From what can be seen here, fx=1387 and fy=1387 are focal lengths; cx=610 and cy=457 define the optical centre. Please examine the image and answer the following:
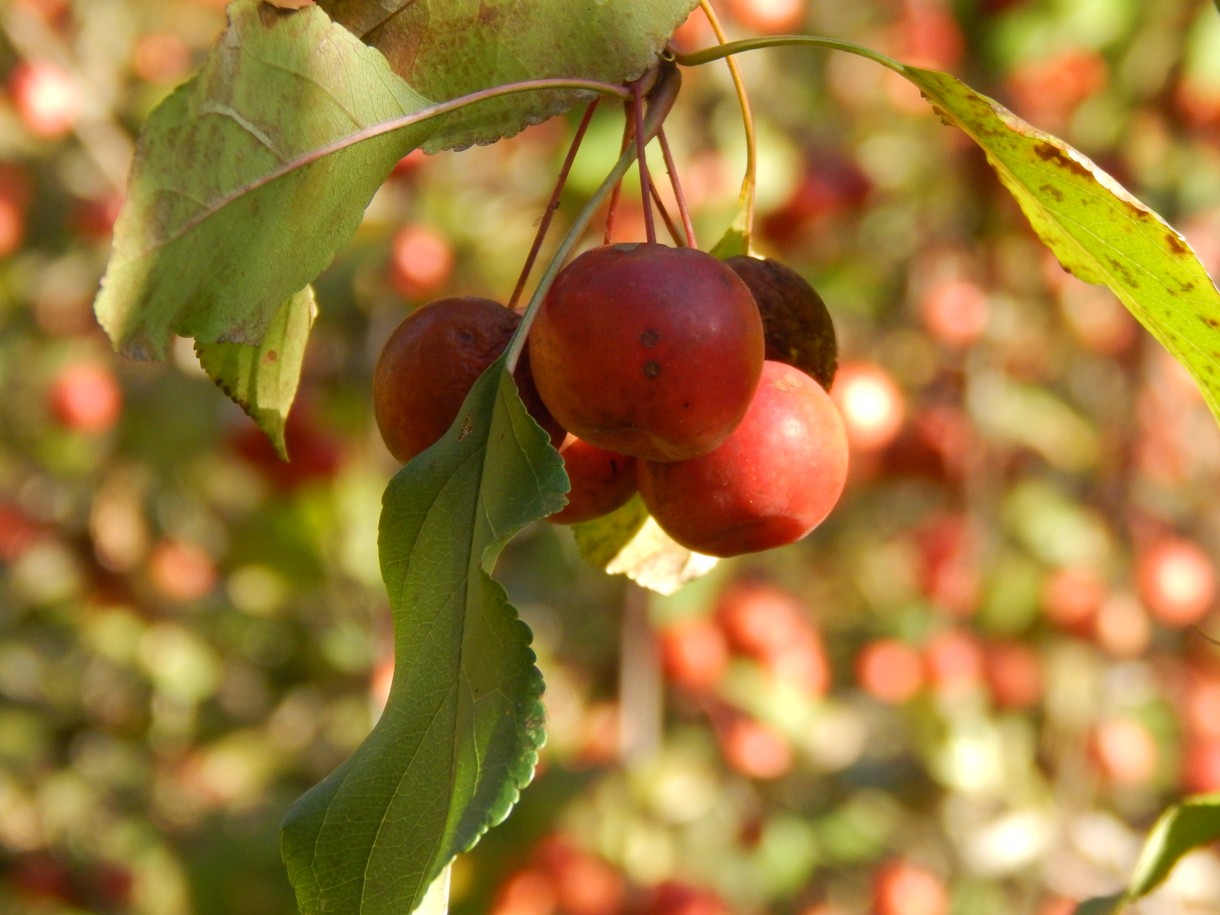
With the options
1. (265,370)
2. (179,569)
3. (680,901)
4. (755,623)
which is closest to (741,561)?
(755,623)

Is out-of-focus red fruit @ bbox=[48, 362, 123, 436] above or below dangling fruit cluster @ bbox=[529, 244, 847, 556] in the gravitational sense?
above

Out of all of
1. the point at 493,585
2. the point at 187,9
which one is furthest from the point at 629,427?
the point at 187,9

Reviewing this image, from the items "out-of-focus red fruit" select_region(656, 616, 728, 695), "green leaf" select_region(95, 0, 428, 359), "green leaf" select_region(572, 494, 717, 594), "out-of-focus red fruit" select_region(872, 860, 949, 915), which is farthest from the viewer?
"out-of-focus red fruit" select_region(656, 616, 728, 695)

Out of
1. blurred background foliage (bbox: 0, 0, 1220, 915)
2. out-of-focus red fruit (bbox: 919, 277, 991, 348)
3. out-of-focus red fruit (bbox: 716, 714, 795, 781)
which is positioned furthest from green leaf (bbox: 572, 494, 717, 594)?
out-of-focus red fruit (bbox: 919, 277, 991, 348)

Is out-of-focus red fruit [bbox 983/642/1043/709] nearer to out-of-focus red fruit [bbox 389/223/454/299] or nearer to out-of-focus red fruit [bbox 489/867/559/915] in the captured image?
out-of-focus red fruit [bbox 489/867/559/915]

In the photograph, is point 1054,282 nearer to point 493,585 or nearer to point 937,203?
point 937,203

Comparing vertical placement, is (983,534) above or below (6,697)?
below

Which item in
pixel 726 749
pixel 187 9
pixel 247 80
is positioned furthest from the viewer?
pixel 187 9
